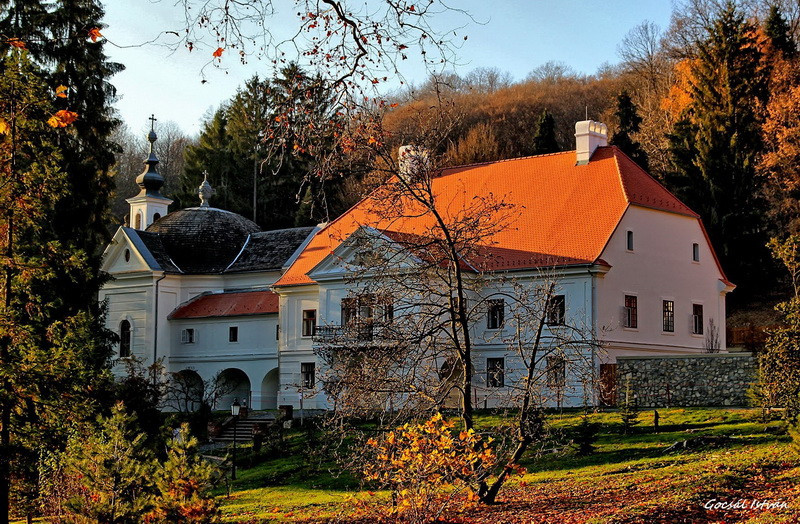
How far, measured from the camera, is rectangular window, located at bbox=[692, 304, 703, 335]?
3862 cm

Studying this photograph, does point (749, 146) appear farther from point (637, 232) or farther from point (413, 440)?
point (413, 440)

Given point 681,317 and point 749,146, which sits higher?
point 749,146

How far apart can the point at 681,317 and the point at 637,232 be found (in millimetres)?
3917

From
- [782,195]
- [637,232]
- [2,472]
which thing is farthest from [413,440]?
[782,195]

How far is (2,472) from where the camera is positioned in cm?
1612

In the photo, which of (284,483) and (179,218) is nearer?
(284,483)

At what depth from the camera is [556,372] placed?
16109 millimetres

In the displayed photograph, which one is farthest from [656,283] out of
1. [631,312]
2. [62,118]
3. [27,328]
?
[62,118]

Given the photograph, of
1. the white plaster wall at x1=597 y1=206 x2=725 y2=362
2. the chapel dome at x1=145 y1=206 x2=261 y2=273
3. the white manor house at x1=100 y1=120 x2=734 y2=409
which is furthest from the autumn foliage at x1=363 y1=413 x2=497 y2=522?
the chapel dome at x1=145 y1=206 x2=261 y2=273

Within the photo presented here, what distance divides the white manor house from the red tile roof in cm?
7

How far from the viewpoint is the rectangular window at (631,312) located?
3591 cm

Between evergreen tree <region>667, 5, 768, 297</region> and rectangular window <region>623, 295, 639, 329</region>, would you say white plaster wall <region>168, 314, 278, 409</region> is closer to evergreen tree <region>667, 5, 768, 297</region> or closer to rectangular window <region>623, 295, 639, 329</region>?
rectangular window <region>623, 295, 639, 329</region>

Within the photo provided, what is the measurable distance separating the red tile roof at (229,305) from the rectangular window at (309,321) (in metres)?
2.87

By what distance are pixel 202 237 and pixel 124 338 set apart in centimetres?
611
